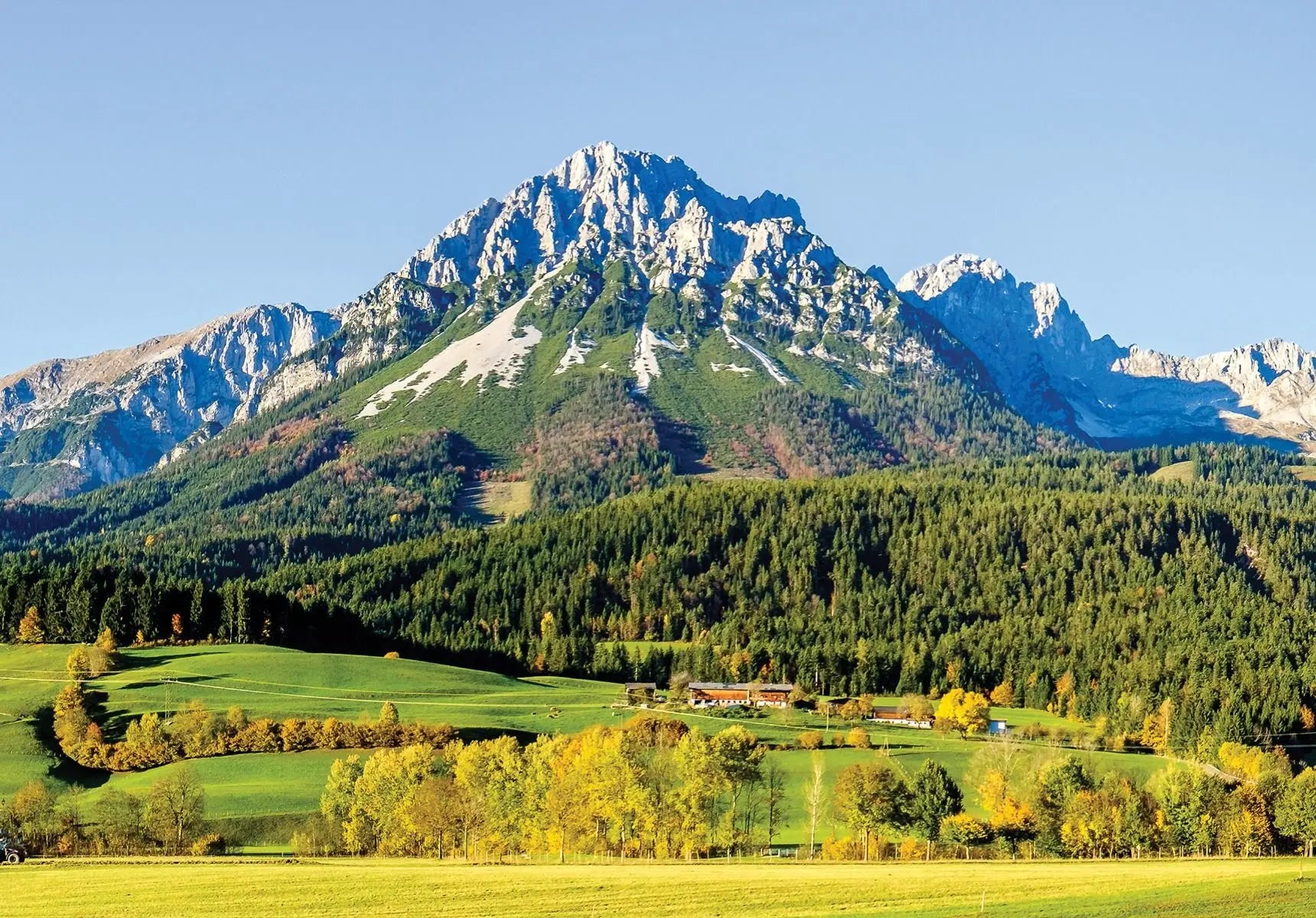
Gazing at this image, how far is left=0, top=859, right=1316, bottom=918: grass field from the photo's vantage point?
263 ft

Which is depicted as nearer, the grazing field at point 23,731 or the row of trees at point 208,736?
the grazing field at point 23,731

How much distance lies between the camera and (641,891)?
87562mm

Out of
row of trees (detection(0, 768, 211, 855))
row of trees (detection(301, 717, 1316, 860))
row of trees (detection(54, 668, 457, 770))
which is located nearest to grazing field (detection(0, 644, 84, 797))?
row of trees (detection(54, 668, 457, 770))

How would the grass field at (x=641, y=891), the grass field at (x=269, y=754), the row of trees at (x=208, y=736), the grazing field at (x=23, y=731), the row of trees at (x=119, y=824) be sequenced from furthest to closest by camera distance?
the row of trees at (x=208, y=736) → the grazing field at (x=23, y=731) → the grass field at (x=269, y=754) → the row of trees at (x=119, y=824) → the grass field at (x=641, y=891)

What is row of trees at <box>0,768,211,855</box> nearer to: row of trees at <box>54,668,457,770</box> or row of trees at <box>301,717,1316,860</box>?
row of trees at <box>301,717,1316,860</box>

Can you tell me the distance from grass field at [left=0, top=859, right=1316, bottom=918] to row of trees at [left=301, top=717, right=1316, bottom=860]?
2027cm

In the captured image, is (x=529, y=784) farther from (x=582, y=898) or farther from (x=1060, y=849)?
(x=1060, y=849)

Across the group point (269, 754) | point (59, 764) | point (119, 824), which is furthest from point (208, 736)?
point (119, 824)

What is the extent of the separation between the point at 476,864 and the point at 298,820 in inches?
1625

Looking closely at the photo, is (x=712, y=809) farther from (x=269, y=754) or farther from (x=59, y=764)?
(x=59, y=764)

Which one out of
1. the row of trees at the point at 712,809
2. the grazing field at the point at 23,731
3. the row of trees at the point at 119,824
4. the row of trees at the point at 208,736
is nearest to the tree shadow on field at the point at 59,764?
the grazing field at the point at 23,731

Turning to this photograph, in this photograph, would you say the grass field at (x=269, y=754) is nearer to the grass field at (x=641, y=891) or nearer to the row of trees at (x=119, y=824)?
the row of trees at (x=119, y=824)

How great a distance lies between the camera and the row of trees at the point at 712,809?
127m

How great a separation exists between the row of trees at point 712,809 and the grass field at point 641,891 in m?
20.3
